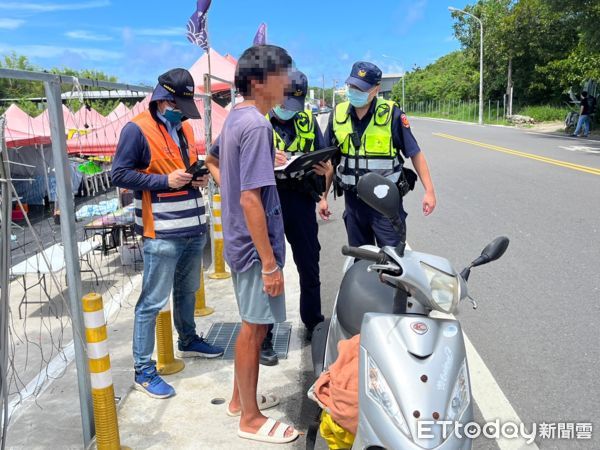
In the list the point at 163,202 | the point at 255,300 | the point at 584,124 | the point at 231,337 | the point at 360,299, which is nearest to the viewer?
the point at 360,299

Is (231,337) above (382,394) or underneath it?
underneath

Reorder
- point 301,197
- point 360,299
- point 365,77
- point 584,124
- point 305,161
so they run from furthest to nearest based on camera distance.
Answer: point 584,124, point 301,197, point 365,77, point 305,161, point 360,299

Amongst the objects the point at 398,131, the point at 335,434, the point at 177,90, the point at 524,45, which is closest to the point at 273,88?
the point at 177,90

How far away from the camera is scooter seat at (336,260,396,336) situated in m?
2.53

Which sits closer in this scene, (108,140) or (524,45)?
(108,140)

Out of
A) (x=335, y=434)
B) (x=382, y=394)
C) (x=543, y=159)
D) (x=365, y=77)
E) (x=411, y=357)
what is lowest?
(x=335, y=434)

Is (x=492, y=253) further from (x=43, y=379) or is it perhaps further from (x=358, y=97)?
(x=43, y=379)

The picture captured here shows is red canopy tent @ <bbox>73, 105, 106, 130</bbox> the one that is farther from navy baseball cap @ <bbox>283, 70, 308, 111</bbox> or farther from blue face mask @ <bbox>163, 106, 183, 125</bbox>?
navy baseball cap @ <bbox>283, 70, 308, 111</bbox>

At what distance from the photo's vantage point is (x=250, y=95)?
2.82m

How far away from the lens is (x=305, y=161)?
130 inches

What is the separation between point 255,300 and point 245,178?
0.68m

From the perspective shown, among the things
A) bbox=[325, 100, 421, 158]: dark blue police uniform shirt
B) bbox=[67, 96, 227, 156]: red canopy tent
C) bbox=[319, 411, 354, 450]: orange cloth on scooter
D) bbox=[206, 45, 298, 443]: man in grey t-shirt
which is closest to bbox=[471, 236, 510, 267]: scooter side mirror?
bbox=[319, 411, 354, 450]: orange cloth on scooter

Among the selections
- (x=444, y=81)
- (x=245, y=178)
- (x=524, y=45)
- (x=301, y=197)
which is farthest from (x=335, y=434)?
(x=444, y=81)

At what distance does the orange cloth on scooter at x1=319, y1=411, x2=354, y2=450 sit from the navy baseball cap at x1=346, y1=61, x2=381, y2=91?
232cm
